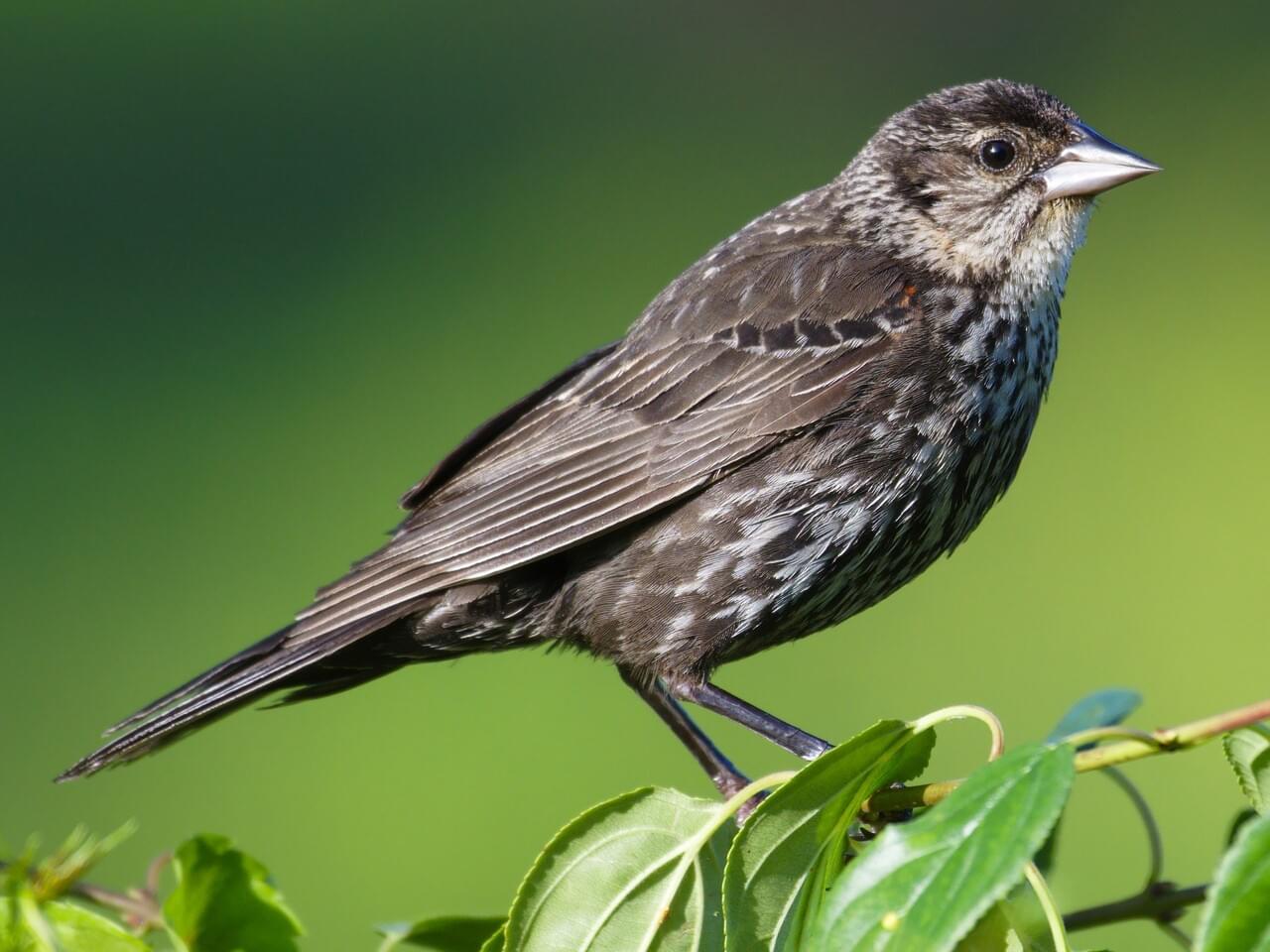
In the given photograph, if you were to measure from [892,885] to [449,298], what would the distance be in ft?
23.9

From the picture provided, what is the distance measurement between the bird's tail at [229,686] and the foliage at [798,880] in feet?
3.42

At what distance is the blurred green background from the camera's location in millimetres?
6660

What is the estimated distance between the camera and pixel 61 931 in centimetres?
210

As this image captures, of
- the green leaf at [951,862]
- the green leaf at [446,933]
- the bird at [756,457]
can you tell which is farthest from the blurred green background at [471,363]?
the green leaf at [951,862]

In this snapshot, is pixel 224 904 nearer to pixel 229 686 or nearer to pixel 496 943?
pixel 496 943

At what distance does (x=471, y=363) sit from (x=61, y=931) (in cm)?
649

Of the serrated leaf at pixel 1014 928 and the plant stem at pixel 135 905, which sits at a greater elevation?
the plant stem at pixel 135 905

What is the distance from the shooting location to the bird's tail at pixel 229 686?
3.41 meters

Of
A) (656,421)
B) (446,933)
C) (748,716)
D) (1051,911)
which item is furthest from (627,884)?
(656,421)

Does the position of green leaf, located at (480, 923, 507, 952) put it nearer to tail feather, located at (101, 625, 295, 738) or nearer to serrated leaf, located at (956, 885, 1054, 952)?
serrated leaf, located at (956, 885, 1054, 952)

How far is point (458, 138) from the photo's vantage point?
32.0 feet

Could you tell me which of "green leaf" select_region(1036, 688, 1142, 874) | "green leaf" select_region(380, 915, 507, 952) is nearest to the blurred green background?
"green leaf" select_region(1036, 688, 1142, 874)

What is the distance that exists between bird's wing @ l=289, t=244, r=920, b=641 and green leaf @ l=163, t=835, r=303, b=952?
1.26 metres

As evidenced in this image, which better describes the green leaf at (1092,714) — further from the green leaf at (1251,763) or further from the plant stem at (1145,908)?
the green leaf at (1251,763)
